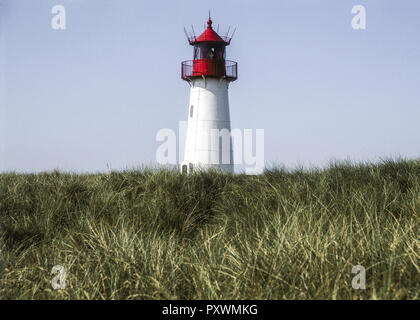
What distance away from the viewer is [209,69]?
18516mm

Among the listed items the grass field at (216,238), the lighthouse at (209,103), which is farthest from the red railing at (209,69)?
the grass field at (216,238)

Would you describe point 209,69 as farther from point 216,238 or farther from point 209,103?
Result: point 216,238

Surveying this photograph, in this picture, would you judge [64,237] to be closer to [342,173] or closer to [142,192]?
[142,192]

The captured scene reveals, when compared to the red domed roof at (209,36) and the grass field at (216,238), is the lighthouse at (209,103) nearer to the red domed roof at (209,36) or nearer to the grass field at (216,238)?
the red domed roof at (209,36)

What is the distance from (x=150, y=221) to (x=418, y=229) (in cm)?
306

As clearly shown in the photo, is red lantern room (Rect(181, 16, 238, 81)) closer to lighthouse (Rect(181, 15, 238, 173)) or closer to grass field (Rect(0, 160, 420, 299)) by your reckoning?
lighthouse (Rect(181, 15, 238, 173))

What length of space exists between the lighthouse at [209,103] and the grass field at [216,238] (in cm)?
1108

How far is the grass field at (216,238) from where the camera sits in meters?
3.00

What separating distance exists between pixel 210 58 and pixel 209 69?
0.59 meters

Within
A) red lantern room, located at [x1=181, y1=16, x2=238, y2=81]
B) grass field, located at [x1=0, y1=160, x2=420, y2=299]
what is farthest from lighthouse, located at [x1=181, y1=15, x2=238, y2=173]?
grass field, located at [x1=0, y1=160, x2=420, y2=299]

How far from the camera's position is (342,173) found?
22.6ft

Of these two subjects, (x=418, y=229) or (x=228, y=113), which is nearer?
(x=418, y=229)
